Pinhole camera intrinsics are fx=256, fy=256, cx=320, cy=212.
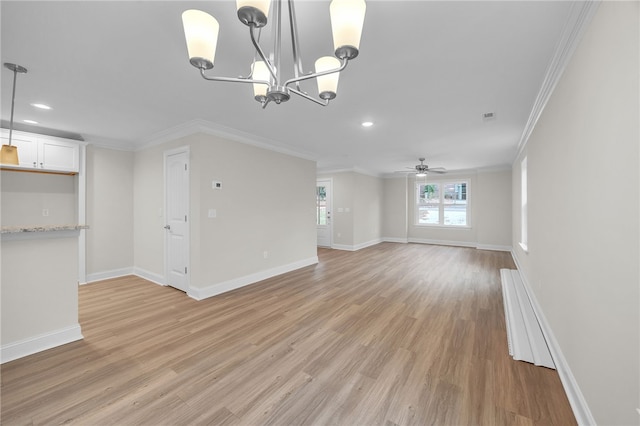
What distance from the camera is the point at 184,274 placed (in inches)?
148

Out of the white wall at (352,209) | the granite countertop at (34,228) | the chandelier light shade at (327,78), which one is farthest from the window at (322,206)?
the chandelier light shade at (327,78)

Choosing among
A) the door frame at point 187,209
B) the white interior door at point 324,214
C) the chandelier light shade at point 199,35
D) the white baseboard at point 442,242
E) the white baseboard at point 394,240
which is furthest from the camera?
the white baseboard at point 394,240

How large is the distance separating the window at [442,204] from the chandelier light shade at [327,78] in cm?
780

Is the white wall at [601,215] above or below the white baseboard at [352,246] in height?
above

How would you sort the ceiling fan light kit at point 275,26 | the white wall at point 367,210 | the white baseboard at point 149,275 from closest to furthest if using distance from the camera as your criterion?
the ceiling fan light kit at point 275,26
the white baseboard at point 149,275
the white wall at point 367,210

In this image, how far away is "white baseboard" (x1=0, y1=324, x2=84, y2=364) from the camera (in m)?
2.10

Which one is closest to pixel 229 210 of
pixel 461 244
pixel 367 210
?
pixel 367 210

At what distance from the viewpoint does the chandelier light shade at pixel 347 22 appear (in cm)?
113

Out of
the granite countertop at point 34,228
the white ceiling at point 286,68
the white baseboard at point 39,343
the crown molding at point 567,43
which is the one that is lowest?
the white baseboard at point 39,343

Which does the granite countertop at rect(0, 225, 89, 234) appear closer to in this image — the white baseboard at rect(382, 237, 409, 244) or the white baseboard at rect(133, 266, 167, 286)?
the white baseboard at rect(133, 266, 167, 286)

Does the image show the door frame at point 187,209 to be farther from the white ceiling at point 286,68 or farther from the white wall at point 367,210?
the white wall at point 367,210

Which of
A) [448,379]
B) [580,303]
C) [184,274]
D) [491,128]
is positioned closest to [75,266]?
[184,274]

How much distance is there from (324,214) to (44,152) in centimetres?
606

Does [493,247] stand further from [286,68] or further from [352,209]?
[286,68]
